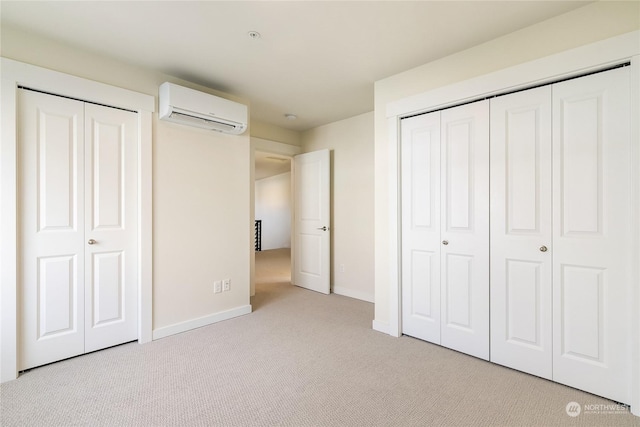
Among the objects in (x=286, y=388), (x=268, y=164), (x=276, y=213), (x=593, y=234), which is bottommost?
(x=286, y=388)

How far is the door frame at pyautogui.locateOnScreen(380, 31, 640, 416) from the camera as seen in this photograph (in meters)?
1.72

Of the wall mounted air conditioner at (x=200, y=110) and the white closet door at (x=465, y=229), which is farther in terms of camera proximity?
the wall mounted air conditioner at (x=200, y=110)

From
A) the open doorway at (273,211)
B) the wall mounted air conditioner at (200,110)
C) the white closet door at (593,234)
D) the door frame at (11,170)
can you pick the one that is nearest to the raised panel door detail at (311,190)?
the wall mounted air conditioner at (200,110)

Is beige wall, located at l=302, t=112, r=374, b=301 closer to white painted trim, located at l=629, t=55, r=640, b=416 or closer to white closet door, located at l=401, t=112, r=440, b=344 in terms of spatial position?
white closet door, located at l=401, t=112, r=440, b=344

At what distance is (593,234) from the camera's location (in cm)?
188

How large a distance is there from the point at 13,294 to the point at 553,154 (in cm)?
389

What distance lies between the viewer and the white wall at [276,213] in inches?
393

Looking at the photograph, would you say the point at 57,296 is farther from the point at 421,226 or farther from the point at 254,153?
the point at 421,226

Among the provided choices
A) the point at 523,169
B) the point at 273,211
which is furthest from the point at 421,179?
the point at 273,211

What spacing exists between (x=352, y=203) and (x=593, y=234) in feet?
8.67

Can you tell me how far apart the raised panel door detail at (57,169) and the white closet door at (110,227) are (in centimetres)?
9

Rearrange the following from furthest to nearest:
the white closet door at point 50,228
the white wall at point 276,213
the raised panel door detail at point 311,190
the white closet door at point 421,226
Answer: the white wall at point 276,213, the raised panel door detail at point 311,190, the white closet door at point 421,226, the white closet door at point 50,228

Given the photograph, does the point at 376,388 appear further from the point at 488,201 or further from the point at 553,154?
the point at 553,154

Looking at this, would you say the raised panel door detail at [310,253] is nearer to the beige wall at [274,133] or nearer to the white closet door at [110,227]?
the beige wall at [274,133]
